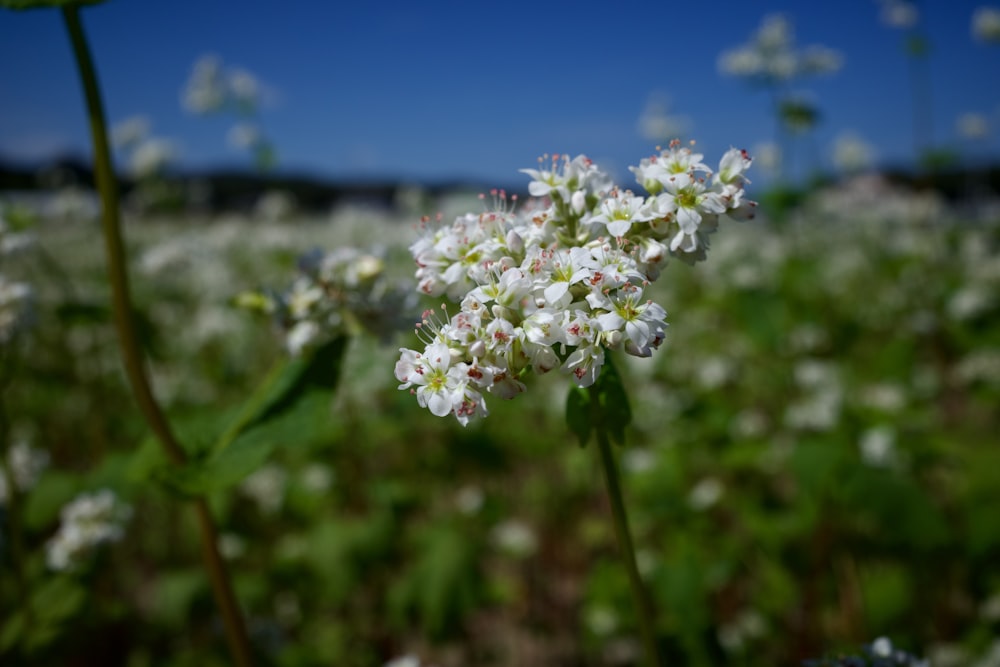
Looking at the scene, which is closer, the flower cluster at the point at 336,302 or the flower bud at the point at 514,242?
the flower bud at the point at 514,242

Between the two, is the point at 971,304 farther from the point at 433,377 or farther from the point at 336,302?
→ the point at 433,377

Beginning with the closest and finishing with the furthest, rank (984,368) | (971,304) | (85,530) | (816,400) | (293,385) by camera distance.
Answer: (293,385) → (85,530) → (816,400) → (984,368) → (971,304)

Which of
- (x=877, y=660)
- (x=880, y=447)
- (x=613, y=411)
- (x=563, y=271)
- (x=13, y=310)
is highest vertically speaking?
(x=13, y=310)

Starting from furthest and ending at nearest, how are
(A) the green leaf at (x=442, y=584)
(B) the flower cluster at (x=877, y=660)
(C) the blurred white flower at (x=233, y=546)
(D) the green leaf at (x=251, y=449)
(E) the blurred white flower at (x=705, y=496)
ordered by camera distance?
(C) the blurred white flower at (x=233, y=546) → (E) the blurred white flower at (x=705, y=496) → (A) the green leaf at (x=442, y=584) → (D) the green leaf at (x=251, y=449) → (B) the flower cluster at (x=877, y=660)

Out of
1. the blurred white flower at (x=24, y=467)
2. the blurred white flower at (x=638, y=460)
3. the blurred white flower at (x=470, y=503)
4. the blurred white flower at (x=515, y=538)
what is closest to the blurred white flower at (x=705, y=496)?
the blurred white flower at (x=638, y=460)

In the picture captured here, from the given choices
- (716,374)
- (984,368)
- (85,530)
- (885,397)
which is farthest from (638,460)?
(85,530)

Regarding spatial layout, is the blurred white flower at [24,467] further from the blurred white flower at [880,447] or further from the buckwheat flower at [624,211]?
the blurred white flower at [880,447]

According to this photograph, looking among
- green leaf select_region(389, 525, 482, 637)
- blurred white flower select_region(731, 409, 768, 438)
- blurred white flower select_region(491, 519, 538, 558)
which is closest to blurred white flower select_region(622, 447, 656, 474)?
blurred white flower select_region(731, 409, 768, 438)
